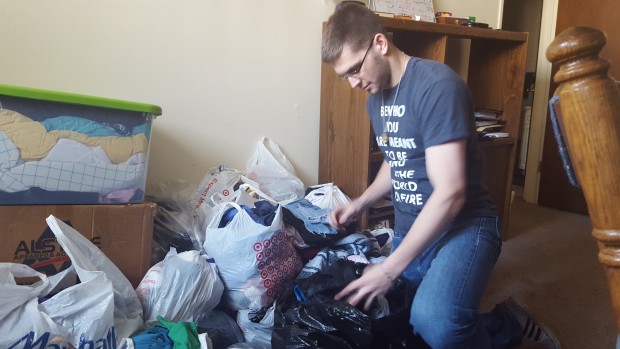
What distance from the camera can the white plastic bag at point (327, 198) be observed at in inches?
66.4

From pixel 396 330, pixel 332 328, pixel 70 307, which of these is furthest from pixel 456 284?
pixel 70 307

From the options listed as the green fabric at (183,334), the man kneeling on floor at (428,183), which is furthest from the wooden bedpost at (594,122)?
the green fabric at (183,334)

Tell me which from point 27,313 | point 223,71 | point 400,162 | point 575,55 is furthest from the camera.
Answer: point 223,71

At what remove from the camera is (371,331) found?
1.00 m

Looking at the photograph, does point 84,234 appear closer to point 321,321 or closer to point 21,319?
point 21,319

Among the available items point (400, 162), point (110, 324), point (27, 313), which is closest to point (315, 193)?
point (400, 162)

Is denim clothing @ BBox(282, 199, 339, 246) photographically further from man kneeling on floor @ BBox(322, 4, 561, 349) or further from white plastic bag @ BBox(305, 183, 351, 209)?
man kneeling on floor @ BBox(322, 4, 561, 349)

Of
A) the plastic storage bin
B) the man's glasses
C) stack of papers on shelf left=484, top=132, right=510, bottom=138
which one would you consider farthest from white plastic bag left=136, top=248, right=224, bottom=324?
stack of papers on shelf left=484, top=132, right=510, bottom=138

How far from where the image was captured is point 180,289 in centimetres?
123

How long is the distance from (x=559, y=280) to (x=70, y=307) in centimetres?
206

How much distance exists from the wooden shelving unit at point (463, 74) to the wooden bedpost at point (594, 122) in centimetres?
137

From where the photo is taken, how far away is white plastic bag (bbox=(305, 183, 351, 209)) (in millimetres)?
1687

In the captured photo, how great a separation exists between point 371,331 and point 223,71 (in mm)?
1273

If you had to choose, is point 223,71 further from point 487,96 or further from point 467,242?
point 487,96
